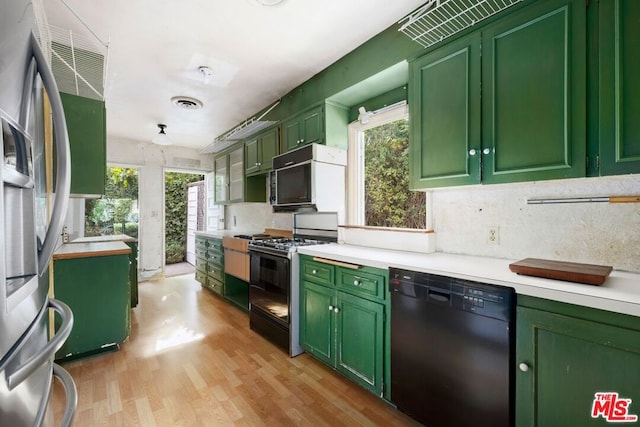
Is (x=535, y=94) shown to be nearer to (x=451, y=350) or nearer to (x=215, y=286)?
(x=451, y=350)

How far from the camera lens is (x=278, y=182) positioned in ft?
10.1

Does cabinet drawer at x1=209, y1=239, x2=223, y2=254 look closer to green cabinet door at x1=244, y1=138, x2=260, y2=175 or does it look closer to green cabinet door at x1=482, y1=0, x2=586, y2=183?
green cabinet door at x1=244, y1=138, x2=260, y2=175

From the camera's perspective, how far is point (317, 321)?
225cm

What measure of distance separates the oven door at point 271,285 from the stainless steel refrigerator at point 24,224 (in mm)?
1711

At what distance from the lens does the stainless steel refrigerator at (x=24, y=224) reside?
21.6 inches

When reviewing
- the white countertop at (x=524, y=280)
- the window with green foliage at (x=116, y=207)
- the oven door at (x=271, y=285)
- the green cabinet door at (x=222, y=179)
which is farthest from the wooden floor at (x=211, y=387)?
the window with green foliage at (x=116, y=207)

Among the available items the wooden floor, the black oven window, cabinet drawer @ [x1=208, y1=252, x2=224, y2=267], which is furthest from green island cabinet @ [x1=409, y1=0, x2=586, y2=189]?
cabinet drawer @ [x1=208, y1=252, x2=224, y2=267]

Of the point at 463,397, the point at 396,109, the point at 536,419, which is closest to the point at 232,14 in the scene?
the point at 396,109

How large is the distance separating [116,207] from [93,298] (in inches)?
133

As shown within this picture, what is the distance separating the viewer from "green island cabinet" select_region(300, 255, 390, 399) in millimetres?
1779

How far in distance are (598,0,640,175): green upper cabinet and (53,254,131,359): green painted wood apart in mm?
3410

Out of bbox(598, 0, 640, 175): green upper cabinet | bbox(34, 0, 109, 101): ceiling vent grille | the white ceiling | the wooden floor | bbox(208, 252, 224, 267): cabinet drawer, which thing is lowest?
the wooden floor

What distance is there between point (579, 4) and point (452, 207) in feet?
4.03

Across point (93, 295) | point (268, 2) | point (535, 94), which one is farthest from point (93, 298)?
point (535, 94)
